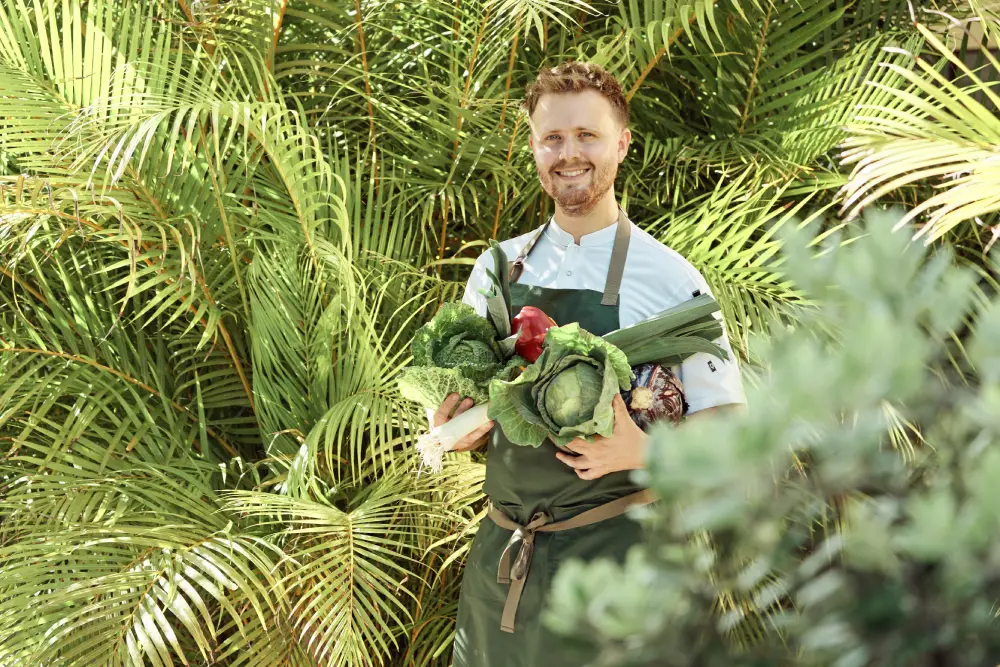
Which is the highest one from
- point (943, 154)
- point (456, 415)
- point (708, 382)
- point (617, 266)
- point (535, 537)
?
point (943, 154)

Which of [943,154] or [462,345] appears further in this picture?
[943,154]

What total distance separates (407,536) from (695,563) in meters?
1.88

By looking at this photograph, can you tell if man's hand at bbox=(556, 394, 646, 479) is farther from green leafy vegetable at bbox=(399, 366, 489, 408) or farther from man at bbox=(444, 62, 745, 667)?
green leafy vegetable at bbox=(399, 366, 489, 408)

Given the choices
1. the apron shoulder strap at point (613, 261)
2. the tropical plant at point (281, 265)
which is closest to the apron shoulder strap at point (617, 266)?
the apron shoulder strap at point (613, 261)

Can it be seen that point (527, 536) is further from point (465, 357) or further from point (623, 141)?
point (623, 141)

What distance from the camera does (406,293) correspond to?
2430mm

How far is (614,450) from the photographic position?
4.13 ft

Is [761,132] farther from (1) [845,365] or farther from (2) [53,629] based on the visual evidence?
(1) [845,365]

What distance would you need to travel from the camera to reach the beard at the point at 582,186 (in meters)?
1.46

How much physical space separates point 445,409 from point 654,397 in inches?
11.4

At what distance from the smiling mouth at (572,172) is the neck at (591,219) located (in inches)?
2.5

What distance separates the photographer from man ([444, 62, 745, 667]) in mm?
1351

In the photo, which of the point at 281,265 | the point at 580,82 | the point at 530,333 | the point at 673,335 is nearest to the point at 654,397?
the point at 673,335

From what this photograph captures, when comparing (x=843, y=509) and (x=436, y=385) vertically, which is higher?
(x=843, y=509)
